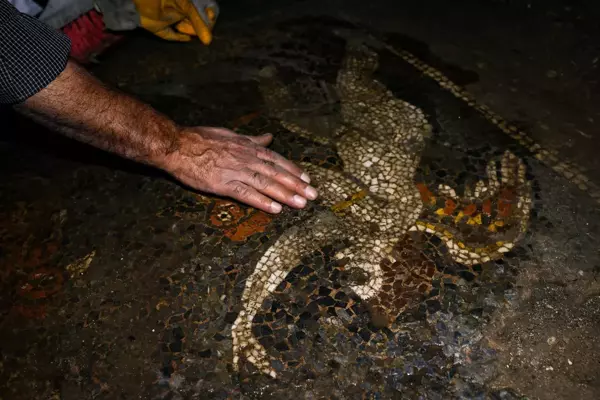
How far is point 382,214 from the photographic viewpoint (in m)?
1.83

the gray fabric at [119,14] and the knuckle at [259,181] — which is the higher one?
the gray fabric at [119,14]

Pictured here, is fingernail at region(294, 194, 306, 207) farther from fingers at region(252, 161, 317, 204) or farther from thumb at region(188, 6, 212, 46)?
thumb at region(188, 6, 212, 46)

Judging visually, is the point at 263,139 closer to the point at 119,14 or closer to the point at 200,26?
the point at 200,26

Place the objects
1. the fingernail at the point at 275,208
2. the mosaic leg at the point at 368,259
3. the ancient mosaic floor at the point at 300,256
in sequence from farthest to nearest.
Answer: the fingernail at the point at 275,208 → the mosaic leg at the point at 368,259 → the ancient mosaic floor at the point at 300,256

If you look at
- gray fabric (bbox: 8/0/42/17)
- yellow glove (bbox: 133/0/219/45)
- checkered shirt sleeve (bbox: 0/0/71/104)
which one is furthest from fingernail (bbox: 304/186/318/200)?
gray fabric (bbox: 8/0/42/17)

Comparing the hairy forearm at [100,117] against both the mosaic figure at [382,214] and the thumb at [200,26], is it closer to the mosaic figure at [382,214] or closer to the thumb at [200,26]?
the mosaic figure at [382,214]

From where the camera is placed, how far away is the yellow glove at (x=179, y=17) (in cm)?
255

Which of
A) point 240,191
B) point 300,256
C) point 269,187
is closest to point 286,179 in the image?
point 269,187

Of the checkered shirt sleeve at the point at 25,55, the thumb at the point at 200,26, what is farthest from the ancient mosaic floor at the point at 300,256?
the checkered shirt sleeve at the point at 25,55

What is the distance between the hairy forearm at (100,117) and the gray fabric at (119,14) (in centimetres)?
95

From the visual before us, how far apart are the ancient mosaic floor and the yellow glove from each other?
463 millimetres

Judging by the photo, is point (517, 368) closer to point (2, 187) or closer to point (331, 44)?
point (331, 44)

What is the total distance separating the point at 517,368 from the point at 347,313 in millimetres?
524

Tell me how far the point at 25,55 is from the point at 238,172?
0.77 meters
